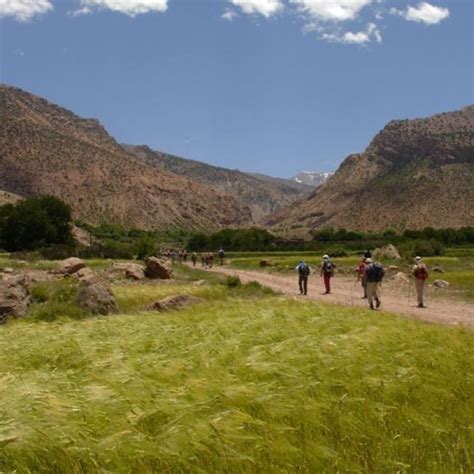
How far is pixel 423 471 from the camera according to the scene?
4.29 metres

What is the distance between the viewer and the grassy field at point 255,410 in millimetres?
4047

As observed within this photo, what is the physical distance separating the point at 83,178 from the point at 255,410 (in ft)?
481

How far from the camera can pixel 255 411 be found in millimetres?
4789

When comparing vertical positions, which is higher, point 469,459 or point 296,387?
point 296,387

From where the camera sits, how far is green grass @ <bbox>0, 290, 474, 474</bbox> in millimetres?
4047

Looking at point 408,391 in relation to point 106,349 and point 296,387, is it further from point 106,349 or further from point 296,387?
point 106,349

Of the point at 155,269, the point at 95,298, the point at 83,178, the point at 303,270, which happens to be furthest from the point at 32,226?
the point at 83,178

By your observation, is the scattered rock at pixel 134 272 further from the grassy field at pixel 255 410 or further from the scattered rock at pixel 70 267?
the grassy field at pixel 255 410

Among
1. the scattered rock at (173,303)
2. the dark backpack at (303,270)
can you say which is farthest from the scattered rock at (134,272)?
the scattered rock at (173,303)

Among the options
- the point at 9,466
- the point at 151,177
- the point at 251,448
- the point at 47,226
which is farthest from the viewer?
the point at 151,177

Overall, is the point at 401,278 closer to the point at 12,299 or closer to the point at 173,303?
the point at 173,303

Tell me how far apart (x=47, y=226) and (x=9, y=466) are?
70.9 m

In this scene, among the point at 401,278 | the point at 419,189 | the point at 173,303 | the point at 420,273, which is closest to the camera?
the point at 173,303

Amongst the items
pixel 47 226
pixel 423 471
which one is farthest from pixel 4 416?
pixel 47 226
